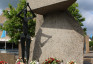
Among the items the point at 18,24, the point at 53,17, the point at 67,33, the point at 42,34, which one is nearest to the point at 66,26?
the point at 67,33

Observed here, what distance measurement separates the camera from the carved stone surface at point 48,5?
742cm

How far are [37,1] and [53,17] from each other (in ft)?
4.46

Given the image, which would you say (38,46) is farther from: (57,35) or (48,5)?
(48,5)

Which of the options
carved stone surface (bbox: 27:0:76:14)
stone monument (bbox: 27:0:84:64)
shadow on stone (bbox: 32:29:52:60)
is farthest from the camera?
shadow on stone (bbox: 32:29:52:60)

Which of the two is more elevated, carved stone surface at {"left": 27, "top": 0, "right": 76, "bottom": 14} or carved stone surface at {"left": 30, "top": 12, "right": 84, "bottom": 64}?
carved stone surface at {"left": 27, "top": 0, "right": 76, "bottom": 14}

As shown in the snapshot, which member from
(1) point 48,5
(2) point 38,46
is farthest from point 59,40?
(1) point 48,5

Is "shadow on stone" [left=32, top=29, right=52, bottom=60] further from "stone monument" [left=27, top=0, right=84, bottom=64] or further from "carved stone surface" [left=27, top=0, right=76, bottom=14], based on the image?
"carved stone surface" [left=27, top=0, right=76, bottom=14]

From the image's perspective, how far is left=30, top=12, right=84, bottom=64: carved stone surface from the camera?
304 inches

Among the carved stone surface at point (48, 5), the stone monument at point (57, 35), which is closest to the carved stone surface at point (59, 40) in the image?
the stone monument at point (57, 35)

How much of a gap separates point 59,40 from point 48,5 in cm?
208

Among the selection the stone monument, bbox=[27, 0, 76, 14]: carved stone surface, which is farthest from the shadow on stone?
bbox=[27, 0, 76, 14]: carved stone surface

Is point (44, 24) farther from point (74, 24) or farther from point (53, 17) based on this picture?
point (74, 24)

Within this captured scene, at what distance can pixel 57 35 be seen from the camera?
26.4 feet

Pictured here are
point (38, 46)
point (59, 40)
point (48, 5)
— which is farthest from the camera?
point (38, 46)
